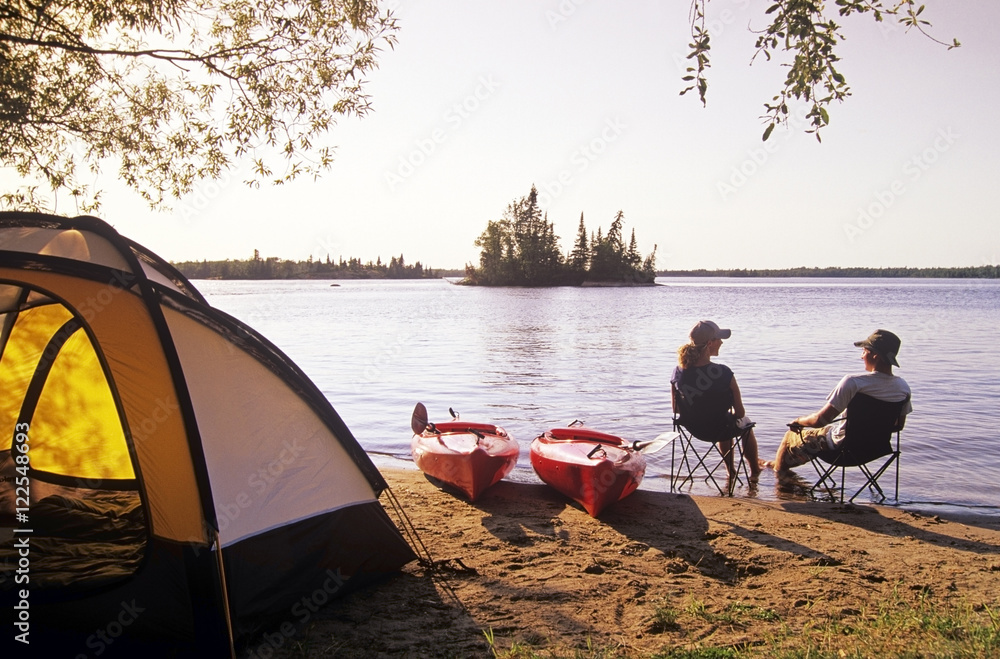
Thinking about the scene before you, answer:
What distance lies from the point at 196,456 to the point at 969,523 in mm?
6602

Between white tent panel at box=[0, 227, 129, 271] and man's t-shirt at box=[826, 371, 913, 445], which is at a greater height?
white tent panel at box=[0, 227, 129, 271]

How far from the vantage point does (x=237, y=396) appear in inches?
167

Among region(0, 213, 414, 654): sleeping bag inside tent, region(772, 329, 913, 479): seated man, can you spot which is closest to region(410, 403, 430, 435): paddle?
region(0, 213, 414, 654): sleeping bag inside tent

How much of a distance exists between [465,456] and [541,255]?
95.3m

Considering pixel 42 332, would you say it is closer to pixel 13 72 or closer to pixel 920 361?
pixel 13 72

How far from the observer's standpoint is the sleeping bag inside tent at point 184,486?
3.77 metres

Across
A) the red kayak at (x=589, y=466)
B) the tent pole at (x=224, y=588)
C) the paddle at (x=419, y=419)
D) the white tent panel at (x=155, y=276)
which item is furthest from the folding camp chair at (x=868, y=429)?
the white tent panel at (x=155, y=276)

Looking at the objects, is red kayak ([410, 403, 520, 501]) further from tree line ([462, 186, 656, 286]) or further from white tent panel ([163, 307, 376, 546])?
tree line ([462, 186, 656, 286])

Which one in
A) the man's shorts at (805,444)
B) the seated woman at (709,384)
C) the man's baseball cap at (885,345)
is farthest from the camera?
the seated woman at (709,384)

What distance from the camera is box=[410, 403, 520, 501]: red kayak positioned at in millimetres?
6703

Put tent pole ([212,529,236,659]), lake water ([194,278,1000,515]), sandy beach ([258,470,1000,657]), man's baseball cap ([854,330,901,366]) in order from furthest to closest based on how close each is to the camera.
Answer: lake water ([194,278,1000,515]) → man's baseball cap ([854,330,901,366]) → sandy beach ([258,470,1000,657]) → tent pole ([212,529,236,659])

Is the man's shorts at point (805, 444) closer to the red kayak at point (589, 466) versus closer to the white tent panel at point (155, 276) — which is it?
the red kayak at point (589, 466)

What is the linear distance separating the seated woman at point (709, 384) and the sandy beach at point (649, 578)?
822 mm

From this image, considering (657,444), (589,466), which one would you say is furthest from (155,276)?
(657,444)
